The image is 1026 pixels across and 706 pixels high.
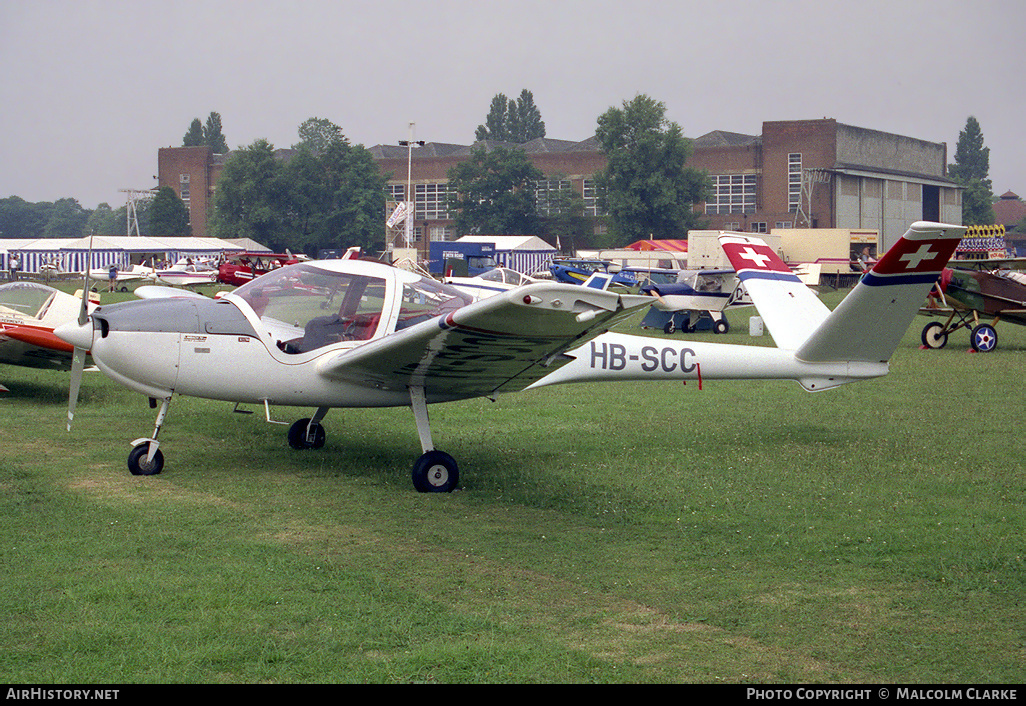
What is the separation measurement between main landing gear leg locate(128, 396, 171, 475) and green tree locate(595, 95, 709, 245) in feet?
308

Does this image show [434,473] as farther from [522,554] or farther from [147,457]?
[147,457]

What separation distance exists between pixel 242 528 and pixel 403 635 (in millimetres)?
2400

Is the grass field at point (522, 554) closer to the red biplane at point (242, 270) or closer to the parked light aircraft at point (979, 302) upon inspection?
the parked light aircraft at point (979, 302)

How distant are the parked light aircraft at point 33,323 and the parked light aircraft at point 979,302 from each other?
17.1 metres

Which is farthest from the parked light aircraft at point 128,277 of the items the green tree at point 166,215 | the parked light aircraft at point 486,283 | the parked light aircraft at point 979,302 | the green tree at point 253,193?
the green tree at point 166,215

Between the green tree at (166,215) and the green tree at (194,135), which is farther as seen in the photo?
the green tree at (194,135)

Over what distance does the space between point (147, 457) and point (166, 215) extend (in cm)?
11603

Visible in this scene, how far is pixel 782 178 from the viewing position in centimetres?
9850

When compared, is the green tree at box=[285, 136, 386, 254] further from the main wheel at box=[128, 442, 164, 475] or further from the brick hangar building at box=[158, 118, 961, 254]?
the main wheel at box=[128, 442, 164, 475]

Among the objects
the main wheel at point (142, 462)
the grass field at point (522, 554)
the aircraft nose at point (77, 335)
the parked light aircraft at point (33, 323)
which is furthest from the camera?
the parked light aircraft at point (33, 323)

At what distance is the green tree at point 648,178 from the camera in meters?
100

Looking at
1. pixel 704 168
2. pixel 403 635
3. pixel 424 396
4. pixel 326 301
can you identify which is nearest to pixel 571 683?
pixel 403 635

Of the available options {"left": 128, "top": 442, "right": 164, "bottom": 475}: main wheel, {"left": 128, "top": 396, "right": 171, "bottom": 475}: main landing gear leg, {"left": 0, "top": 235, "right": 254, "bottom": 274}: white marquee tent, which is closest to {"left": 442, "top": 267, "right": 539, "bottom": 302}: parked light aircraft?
{"left": 128, "top": 396, "right": 171, "bottom": 475}: main landing gear leg
